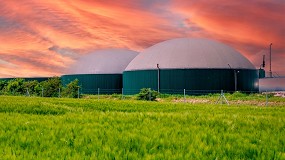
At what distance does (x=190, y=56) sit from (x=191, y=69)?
2.54m

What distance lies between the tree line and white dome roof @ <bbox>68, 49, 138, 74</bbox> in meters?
9.09

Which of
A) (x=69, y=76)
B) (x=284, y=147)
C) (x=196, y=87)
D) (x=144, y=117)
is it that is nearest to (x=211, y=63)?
(x=196, y=87)

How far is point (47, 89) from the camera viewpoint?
52562 mm

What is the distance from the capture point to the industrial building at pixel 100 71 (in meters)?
60.9

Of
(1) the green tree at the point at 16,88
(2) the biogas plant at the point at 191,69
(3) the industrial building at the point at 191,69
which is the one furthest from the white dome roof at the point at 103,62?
(1) the green tree at the point at 16,88

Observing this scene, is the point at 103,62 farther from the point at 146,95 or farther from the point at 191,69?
the point at 146,95

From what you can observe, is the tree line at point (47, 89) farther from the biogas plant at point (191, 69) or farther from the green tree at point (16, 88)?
the biogas plant at point (191, 69)

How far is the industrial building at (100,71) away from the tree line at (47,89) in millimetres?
7571

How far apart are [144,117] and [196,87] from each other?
125 ft

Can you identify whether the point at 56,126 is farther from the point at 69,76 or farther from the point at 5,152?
the point at 69,76

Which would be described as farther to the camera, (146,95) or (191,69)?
(191,69)

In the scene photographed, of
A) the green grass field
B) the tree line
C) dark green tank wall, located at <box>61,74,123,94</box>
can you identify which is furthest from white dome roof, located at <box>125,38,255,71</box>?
the green grass field

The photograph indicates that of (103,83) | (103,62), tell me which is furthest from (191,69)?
(103,62)

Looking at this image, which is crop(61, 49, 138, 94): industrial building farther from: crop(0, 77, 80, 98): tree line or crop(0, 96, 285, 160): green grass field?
crop(0, 96, 285, 160): green grass field
